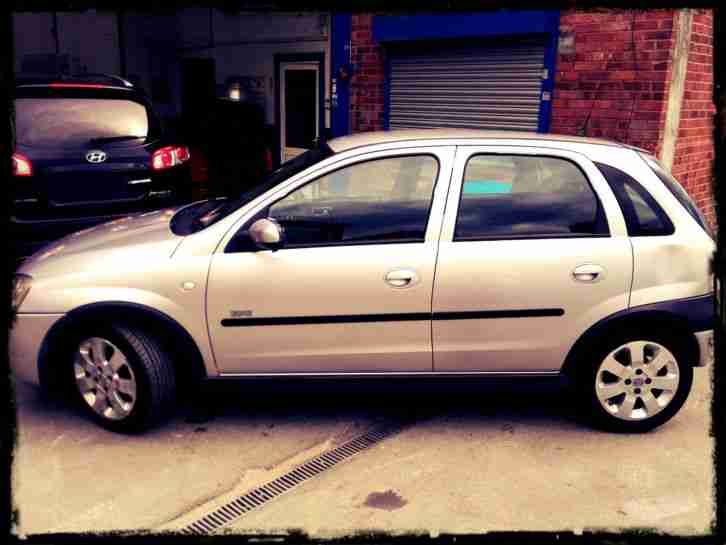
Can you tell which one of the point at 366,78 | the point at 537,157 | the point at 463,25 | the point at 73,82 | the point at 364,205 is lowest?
the point at 364,205

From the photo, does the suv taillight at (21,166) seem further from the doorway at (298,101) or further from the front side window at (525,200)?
the doorway at (298,101)

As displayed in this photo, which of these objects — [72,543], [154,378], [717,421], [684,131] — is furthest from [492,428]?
[684,131]

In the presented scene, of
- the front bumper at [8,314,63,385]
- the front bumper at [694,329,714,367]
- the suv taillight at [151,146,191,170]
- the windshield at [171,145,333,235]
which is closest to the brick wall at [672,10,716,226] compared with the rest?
the front bumper at [694,329,714,367]

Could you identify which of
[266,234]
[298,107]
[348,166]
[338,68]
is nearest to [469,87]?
[338,68]

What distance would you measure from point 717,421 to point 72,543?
3262mm

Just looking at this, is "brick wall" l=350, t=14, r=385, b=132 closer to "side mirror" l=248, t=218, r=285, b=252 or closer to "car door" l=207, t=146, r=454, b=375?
"car door" l=207, t=146, r=454, b=375

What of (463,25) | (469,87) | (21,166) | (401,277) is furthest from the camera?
(469,87)

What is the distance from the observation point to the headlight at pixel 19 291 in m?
3.51

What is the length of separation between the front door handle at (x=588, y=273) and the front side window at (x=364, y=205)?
853 millimetres

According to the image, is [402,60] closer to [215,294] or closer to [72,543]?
[215,294]

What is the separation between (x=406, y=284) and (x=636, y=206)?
1.35m

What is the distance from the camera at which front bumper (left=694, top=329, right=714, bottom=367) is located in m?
3.57

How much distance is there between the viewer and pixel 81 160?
521 cm

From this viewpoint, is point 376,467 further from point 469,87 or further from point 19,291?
point 469,87
